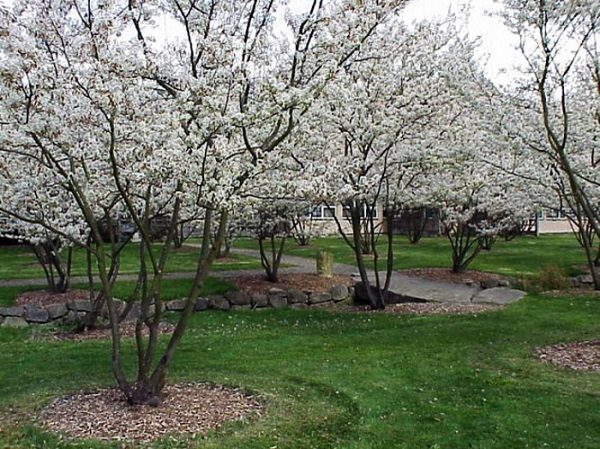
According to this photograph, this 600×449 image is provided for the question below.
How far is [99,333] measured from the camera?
29.6ft

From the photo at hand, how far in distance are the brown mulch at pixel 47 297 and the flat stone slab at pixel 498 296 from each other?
21.6 ft

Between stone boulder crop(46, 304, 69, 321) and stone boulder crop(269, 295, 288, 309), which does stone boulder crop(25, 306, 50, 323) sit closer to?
stone boulder crop(46, 304, 69, 321)

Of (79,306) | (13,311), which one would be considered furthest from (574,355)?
(13,311)

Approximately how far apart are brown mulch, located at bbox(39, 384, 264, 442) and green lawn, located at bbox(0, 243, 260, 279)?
9092mm

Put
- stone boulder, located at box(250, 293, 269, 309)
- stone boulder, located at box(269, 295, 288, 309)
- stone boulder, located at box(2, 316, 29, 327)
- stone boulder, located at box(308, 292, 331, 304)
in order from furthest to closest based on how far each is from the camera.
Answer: stone boulder, located at box(308, 292, 331, 304) < stone boulder, located at box(269, 295, 288, 309) < stone boulder, located at box(250, 293, 269, 309) < stone boulder, located at box(2, 316, 29, 327)

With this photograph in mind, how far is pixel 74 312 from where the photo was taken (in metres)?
10.1

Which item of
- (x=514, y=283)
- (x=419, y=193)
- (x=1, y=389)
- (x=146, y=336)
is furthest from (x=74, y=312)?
(x=514, y=283)

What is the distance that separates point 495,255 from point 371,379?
13.6 metres

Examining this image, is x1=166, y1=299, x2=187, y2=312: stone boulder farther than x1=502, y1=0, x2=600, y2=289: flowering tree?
Yes

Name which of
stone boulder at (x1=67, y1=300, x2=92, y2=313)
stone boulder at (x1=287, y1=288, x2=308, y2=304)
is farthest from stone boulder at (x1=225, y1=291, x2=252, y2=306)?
stone boulder at (x1=67, y1=300, x2=92, y2=313)

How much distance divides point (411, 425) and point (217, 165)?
235 centimetres

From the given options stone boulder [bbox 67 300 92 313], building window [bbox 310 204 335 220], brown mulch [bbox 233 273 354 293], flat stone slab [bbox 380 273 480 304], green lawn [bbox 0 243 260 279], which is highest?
building window [bbox 310 204 335 220]

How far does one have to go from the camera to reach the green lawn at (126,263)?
47.5ft

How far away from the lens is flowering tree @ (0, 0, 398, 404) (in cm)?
466
